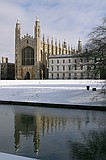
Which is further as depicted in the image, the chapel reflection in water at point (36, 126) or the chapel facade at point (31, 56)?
the chapel facade at point (31, 56)

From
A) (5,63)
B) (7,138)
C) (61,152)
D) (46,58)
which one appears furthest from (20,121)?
(5,63)

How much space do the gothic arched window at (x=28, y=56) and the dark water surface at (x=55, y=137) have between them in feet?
290

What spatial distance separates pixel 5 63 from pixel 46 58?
2390cm

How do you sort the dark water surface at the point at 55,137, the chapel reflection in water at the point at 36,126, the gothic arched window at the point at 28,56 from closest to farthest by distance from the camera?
the dark water surface at the point at 55,137 < the chapel reflection in water at the point at 36,126 < the gothic arched window at the point at 28,56

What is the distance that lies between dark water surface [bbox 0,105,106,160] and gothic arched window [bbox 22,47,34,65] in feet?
290

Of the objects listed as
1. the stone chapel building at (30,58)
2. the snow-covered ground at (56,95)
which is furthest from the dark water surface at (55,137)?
the stone chapel building at (30,58)

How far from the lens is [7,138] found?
16250 millimetres

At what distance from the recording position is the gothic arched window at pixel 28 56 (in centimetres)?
11202

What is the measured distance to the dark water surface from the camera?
516 inches

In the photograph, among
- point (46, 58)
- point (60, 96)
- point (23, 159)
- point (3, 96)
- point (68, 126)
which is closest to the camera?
point (23, 159)

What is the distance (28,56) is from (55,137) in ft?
324

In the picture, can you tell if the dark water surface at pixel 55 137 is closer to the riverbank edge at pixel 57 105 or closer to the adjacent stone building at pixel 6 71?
the riverbank edge at pixel 57 105

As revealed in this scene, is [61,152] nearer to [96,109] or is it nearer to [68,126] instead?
[68,126]

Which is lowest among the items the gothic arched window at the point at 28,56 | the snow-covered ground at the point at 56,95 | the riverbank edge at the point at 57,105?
the riverbank edge at the point at 57,105
